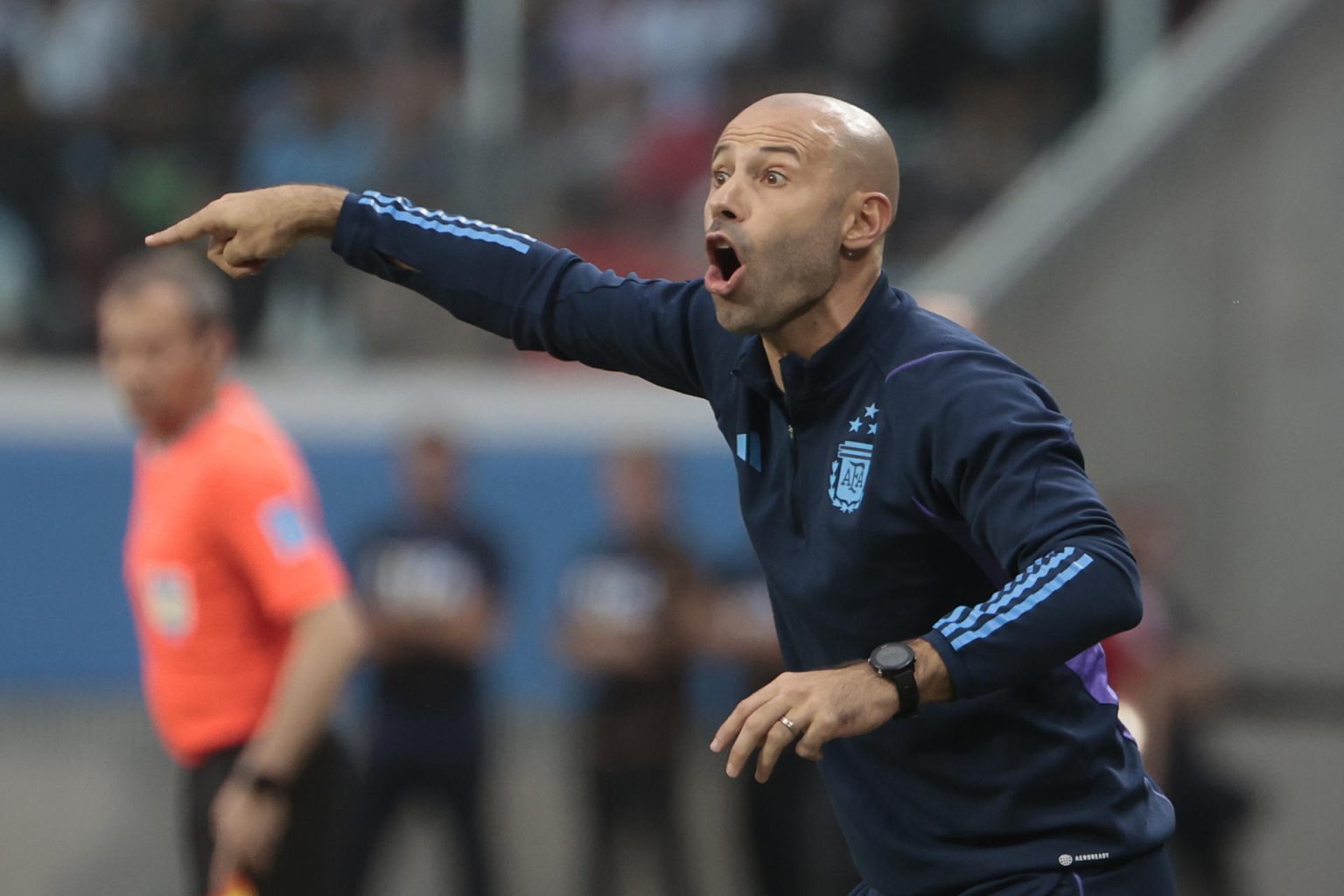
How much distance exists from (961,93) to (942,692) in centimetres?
660

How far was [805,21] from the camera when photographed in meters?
9.12

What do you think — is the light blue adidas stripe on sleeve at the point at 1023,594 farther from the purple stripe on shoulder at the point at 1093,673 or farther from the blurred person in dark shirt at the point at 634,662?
the blurred person in dark shirt at the point at 634,662

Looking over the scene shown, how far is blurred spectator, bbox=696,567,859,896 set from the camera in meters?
7.59

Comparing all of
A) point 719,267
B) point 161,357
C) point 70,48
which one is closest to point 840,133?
point 719,267

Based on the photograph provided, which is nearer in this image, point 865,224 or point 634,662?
point 865,224

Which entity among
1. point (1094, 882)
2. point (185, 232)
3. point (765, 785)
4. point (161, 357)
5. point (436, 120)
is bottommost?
point (1094, 882)

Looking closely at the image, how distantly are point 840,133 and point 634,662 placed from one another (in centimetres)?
492

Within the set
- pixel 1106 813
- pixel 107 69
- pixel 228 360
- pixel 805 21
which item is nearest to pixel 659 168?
pixel 805 21

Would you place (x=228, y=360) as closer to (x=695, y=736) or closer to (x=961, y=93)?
(x=695, y=736)

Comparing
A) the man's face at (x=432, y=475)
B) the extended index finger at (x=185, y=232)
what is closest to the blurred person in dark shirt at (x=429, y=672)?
the man's face at (x=432, y=475)

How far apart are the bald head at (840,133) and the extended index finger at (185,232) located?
0.94 meters

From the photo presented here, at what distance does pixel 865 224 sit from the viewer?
311cm

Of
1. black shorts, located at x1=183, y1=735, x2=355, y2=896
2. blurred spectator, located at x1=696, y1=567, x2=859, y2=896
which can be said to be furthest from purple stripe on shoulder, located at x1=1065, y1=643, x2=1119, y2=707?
blurred spectator, located at x1=696, y1=567, x2=859, y2=896

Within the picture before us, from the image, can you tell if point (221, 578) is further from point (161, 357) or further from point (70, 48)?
point (70, 48)
